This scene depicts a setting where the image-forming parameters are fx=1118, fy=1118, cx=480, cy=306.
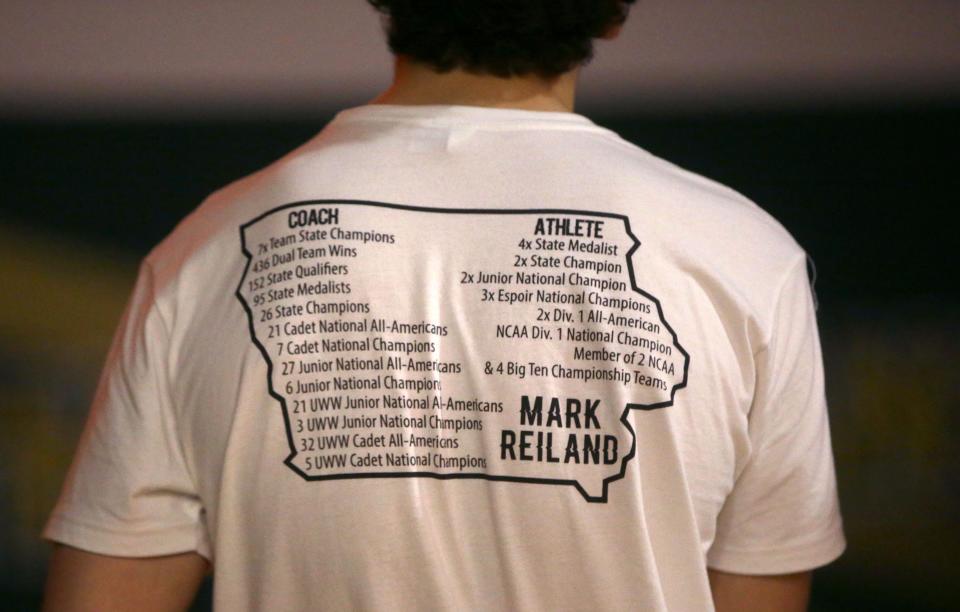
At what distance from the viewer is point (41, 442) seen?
90.4 inches

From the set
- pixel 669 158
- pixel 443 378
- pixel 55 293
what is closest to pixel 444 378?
pixel 443 378

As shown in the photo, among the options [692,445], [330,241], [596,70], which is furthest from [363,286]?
[596,70]

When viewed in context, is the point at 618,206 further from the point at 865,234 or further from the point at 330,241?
the point at 865,234

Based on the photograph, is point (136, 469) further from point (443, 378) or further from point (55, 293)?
point (55, 293)

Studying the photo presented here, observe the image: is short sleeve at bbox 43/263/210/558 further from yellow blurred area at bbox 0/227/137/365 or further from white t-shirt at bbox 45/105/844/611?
yellow blurred area at bbox 0/227/137/365

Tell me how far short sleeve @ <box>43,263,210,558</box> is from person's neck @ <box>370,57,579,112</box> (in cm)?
26

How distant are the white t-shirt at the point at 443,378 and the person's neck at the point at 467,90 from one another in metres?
0.02


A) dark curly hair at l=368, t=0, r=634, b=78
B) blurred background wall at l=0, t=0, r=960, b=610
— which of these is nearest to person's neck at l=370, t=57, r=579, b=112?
dark curly hair at l=368, t=0, r=634, b=78

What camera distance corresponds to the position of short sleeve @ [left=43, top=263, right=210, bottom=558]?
873mm

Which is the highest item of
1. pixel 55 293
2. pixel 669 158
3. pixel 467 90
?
pixel 669 158

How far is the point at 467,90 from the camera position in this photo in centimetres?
91

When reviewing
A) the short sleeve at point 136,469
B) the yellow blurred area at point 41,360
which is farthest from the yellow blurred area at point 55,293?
the short sleeve at point 136,469

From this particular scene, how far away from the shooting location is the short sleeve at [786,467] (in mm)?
908

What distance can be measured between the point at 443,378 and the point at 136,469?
0.25m
